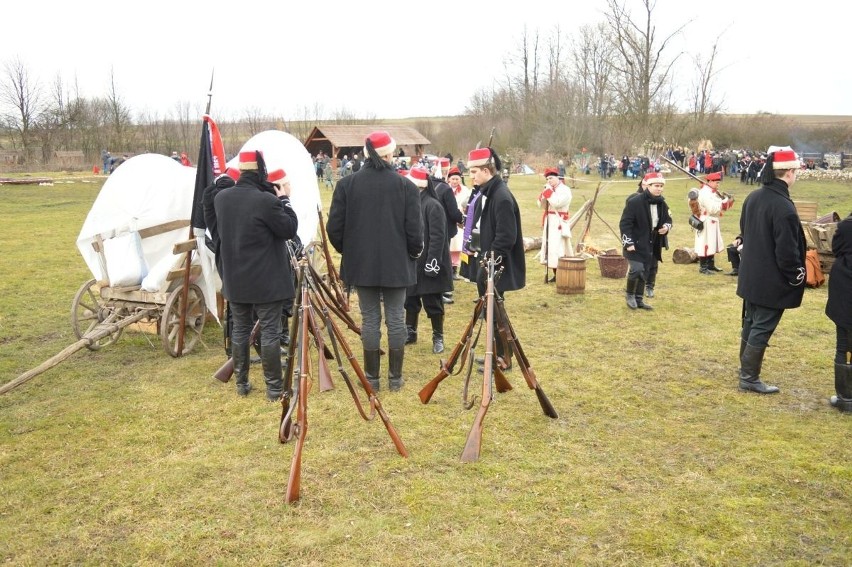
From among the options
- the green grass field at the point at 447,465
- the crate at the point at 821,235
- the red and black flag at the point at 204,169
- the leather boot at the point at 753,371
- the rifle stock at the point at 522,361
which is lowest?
the green grass field at the point at 447,465

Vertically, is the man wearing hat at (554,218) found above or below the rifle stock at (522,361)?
above

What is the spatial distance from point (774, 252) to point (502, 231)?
2.18m

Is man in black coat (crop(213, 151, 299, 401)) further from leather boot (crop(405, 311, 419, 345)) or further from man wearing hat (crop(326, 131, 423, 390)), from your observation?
leather boot (crop(405, 311, 419, 345))

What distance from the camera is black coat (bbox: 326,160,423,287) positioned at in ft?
17.9

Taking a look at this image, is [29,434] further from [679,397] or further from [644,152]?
[644,152]

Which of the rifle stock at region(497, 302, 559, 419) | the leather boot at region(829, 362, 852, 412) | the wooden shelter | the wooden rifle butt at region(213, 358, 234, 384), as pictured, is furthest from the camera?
the wooden shelter

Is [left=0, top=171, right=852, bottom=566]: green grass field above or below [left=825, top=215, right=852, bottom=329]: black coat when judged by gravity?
below

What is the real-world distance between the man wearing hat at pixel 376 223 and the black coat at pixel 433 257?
1351 mm

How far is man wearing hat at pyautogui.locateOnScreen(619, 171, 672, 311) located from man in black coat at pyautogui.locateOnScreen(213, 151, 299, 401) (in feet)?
16.5

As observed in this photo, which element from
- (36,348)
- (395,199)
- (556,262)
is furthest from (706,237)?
(36,348)

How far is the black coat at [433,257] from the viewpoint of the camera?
7059 mm

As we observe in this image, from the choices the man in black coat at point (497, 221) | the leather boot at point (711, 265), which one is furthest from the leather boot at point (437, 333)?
the leather boot at point (711, 265)

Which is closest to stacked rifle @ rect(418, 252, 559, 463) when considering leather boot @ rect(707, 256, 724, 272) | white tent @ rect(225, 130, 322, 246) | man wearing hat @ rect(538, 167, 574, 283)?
white tent @ rect(225, 130, 322, 246)

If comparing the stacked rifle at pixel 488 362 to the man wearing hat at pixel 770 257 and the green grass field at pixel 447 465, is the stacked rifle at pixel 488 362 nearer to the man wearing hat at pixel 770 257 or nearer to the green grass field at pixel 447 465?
the green grass field at pixel 447 465
